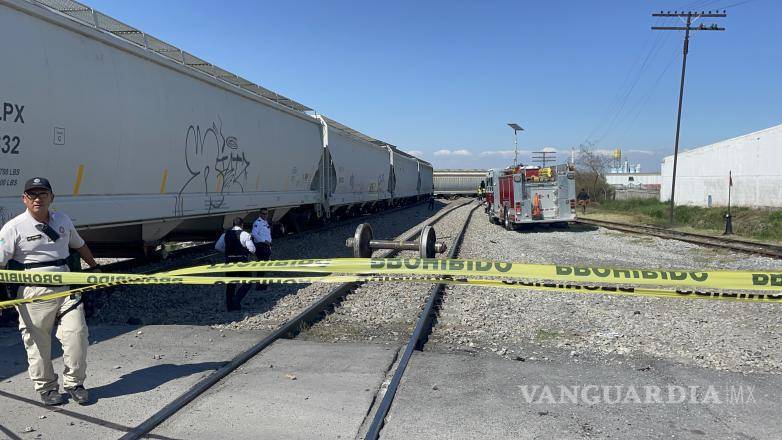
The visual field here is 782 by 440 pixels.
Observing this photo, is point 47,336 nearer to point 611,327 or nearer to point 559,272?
point 559,272

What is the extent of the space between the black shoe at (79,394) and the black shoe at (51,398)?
9 centimetres

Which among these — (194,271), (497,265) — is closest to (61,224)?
(194,271)

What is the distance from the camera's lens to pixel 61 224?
4328 mm

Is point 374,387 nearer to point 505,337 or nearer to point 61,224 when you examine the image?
point 505,337

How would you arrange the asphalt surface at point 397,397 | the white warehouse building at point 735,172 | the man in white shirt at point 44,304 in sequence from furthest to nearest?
the white warehouse building at point 735,172 < the man in white shirt at point 44,304 < the asphalt surface at point 397,397

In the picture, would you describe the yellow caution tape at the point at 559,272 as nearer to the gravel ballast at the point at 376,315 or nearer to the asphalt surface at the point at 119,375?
the asphalt surface at the point at 119,375

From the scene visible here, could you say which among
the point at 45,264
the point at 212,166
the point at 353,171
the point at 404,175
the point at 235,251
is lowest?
the point at 235,251

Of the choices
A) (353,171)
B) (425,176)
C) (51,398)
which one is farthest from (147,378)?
(425,176)

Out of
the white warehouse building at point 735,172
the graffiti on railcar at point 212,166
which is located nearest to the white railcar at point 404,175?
the white warehouse building at point 735,172

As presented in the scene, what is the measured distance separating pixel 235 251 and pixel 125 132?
2244 millimetres

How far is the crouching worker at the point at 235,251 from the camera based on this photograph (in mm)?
7453

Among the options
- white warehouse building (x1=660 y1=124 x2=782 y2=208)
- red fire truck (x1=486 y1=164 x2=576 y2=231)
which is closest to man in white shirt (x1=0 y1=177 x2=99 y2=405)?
red fire truck (x1=486 y1=164 x2=576 y2=231)

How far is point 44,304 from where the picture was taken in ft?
13.6

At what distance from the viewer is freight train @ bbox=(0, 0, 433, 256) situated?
20.2ft
